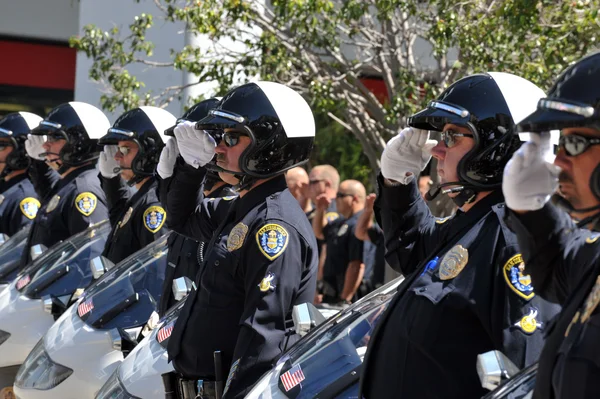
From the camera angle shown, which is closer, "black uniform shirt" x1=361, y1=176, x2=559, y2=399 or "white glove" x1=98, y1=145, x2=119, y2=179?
"black uniform shirt" x1=361, y1=176, x2=559, y2=399

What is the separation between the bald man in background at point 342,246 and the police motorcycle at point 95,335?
3743 millimetres

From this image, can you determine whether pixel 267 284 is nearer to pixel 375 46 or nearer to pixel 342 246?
pixel 342 246

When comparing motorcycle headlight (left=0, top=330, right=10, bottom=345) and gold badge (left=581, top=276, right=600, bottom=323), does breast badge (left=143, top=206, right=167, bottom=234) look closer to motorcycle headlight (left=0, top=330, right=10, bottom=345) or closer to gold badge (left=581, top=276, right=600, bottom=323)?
motorcycle headlight (left=0, top=330, right=10, bottom=345)

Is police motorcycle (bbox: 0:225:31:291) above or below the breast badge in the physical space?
below

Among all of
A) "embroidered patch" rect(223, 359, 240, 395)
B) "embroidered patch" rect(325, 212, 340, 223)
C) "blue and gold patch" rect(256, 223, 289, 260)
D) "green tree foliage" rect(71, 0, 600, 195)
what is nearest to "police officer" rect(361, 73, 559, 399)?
"blue and gold patch" rect(256, 223, 289, 260)

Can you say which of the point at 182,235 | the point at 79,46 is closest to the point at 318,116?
the point at 79,46

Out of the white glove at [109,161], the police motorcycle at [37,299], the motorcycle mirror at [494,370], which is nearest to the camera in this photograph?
the motorcycle mirror at [494,370]

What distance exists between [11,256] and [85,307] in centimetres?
254

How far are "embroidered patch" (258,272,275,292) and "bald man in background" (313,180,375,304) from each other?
4.85 meters

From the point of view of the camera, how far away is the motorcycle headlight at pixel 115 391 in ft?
13.6

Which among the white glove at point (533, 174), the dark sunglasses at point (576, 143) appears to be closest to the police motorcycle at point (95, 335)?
the white glove at point (533, 174)

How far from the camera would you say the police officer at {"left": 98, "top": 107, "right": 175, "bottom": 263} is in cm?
599

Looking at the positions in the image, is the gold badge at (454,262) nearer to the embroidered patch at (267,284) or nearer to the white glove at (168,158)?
the embroidered patch at (267,284)

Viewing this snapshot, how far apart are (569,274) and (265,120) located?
77.9 inches
